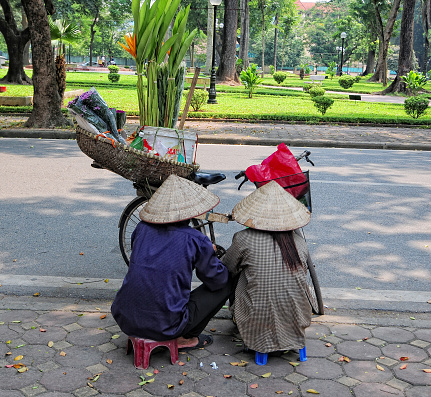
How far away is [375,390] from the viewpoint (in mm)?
3209

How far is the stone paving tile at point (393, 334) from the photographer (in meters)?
3.89

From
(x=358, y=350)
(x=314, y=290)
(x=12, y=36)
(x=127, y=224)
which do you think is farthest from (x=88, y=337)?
(x=12, y=36)

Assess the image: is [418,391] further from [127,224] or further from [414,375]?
[127,224]

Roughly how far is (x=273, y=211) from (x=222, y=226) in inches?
114

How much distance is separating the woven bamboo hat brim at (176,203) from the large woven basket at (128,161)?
0.45 m

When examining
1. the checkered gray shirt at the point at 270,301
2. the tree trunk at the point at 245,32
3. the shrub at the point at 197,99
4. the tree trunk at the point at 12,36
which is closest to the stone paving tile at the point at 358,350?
the checkered gray shirt at the point at 270,301

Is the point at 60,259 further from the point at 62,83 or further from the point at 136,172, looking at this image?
the point at 62,83

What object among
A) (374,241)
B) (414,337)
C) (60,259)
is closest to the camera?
(414,337)

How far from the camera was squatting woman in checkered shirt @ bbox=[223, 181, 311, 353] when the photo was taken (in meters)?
3.54

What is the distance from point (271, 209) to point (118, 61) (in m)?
111

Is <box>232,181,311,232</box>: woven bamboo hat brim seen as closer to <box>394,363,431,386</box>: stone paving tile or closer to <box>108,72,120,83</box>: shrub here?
<box>394,363,431,386</box>: stone paving tile

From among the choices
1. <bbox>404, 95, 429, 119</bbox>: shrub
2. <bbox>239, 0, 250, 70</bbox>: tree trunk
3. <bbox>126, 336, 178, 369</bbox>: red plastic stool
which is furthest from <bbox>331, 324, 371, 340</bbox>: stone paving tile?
<bbox>239, 0, 250, 70</bbox>: tree trunk

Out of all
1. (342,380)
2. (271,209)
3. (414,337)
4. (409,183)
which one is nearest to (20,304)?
(271,209)

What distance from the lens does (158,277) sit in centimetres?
339
